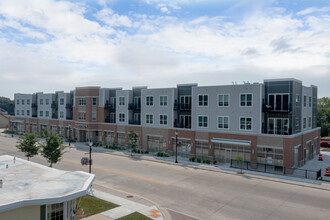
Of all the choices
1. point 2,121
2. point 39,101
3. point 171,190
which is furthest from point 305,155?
point 2,121

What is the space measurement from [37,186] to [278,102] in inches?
1095

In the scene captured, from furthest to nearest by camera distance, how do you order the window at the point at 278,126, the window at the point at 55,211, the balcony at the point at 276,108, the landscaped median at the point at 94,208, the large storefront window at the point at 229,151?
1. the large storefront window at the point at 229,151
2. the window at the point at 278,126
3. the balcony at the point at 276,108
4. the landscaped median at the point at 94,208
5. the window at the point at 55,211

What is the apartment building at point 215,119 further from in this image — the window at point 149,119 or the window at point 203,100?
the window at point 149,119

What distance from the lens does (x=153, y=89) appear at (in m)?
42.5

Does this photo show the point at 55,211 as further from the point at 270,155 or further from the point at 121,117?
the point at 121,117

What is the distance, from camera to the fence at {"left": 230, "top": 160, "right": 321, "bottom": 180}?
27.2 metres

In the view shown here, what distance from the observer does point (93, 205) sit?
17.9 metres

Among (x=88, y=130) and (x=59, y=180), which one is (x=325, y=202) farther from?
(x=88, y=130)

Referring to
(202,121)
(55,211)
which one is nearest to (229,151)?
(202,121)

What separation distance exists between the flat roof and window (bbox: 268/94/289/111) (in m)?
24.7

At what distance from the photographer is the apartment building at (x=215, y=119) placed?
31.1m

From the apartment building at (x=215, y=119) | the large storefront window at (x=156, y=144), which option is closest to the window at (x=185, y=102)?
the apartment building at (x=215, y=119)

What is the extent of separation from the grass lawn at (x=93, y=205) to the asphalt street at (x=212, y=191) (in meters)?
2.62

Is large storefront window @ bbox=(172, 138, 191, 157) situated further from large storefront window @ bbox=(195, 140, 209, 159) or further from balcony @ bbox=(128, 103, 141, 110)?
balcony @ bbox=(128, 103, 141, 110)
